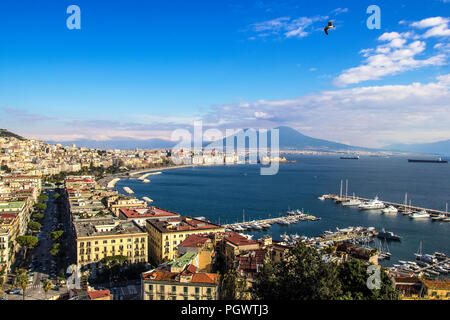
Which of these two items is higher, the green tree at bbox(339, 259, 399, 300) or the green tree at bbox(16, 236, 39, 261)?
the green tree at bbox(339, 259, 399, 300)

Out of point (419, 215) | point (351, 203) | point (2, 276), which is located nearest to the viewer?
point (2, 276)

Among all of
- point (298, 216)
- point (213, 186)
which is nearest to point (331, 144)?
point (213, 186)

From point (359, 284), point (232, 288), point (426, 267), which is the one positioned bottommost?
point (426, 267)

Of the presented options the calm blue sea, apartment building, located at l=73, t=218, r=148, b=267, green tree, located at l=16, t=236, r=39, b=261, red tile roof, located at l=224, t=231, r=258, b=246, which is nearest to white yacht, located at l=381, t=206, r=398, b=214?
the calm blue sea

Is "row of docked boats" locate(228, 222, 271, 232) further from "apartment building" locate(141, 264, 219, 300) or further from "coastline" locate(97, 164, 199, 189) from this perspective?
"coastline" locate(97, 164, 199, 189)

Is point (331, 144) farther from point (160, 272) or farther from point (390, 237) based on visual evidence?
point (160, 272)

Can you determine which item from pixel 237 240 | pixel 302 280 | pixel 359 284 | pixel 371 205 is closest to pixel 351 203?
pixel 371 205

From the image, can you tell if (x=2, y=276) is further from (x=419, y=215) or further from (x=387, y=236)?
(x=419, y=215)

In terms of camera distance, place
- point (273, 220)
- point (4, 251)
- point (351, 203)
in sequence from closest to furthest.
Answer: point (4, 251)
point (273, 220)
point (351, 203)

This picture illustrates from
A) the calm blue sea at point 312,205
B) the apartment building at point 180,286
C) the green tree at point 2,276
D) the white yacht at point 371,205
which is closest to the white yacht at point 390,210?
the calm blue sea at point 312,205
